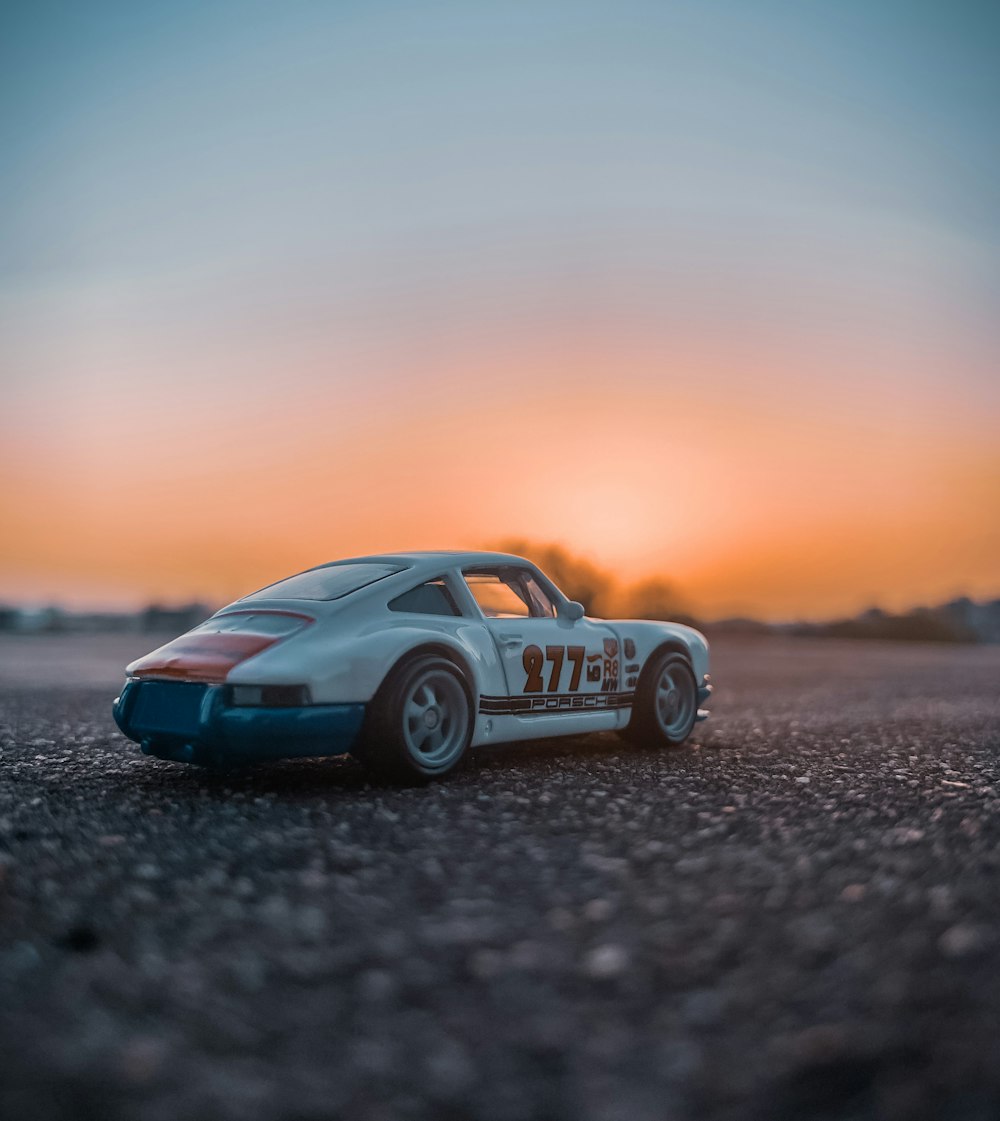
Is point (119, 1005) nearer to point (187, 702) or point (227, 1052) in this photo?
point (227, 1052)

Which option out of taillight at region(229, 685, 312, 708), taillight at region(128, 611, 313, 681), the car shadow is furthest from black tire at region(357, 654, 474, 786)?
taillight at region(128, 611, 313, 681)

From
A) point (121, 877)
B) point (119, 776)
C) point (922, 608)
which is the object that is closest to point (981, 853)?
point (121, 877)

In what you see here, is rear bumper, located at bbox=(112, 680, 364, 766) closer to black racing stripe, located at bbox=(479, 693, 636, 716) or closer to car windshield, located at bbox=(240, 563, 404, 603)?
car windshield, located at bbox=(240, 563, 404, 603)

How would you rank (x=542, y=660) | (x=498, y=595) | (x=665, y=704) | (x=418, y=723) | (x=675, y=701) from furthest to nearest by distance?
(x=675, y=701) → (x=665, y=704) → (x=498, y=595) → (x=542, y=660) → (x=418, y=723)

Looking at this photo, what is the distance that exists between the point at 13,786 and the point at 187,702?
1420 mm

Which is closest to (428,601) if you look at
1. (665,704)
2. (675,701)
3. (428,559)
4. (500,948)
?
(428,559)

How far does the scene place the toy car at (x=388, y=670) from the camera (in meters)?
6.31

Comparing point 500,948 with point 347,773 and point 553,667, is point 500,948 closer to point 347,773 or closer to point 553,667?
point 347,773

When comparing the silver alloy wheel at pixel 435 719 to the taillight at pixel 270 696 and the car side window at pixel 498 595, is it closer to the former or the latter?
the taillight at pixel 270 696

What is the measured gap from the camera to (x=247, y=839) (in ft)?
17.3

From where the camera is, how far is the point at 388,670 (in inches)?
260

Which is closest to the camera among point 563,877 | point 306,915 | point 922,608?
point 306,915

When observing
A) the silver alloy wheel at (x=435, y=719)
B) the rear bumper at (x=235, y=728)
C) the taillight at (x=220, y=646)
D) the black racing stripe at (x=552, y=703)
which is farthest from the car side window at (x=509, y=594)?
the rear bumper at (x=235, y=728)

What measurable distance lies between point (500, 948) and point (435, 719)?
3.31 metres
